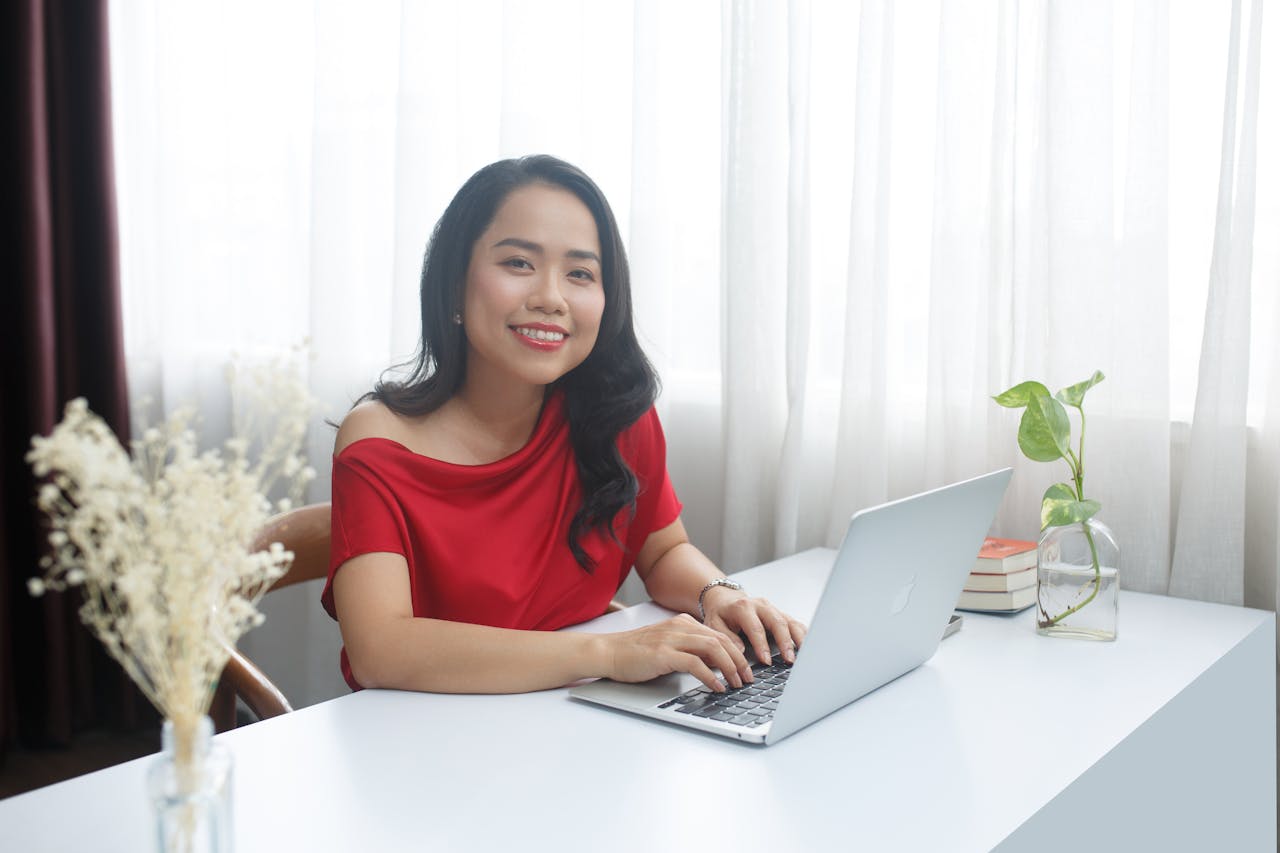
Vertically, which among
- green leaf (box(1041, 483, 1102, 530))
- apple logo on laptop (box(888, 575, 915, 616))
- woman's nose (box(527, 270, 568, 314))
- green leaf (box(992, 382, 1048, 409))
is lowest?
apple logo on laptop (box(888, 575, 915, 616))

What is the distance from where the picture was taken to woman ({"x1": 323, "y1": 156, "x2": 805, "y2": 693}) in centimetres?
135

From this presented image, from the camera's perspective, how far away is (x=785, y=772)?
36.9 inches

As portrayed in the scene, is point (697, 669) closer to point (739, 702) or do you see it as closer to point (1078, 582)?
point (739, 702)

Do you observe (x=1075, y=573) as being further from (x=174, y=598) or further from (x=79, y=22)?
(x=79, y=22)

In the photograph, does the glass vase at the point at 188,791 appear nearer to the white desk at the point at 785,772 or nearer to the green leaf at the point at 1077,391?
the white desk at the point at 785,772

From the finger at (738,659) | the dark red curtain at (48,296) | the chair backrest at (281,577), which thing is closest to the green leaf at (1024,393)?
the finger at (738,659)

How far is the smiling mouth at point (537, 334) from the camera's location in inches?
56.7

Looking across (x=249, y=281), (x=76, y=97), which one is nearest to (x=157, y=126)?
(x=76, y=97)

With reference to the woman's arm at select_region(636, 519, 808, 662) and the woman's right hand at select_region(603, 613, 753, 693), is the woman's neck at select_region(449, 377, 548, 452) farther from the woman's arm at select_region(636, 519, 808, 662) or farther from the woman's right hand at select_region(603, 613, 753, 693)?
the woman's right hand at select_region(603, 613, 753, 693)

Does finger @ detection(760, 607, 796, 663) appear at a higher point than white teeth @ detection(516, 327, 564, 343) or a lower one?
lower

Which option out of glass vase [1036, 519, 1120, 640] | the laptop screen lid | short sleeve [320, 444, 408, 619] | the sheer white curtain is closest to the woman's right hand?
the laptop screen lid

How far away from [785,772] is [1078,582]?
1.85 feet

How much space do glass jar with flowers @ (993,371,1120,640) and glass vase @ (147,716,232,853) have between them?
3.24 feet

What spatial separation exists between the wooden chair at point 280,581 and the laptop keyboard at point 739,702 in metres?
0.51
